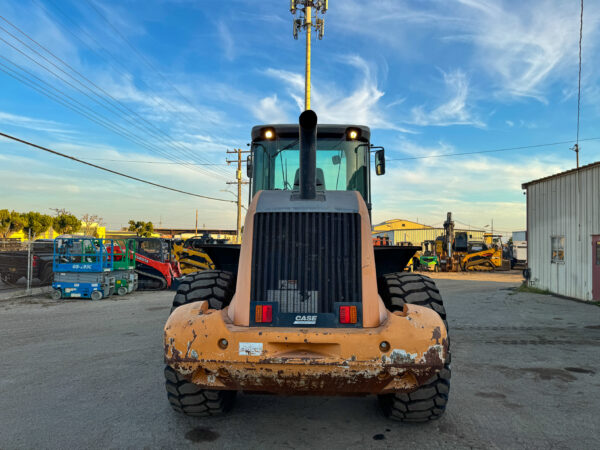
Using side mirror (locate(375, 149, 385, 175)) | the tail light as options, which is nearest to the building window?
side mirror (locate(375, 149, 385, 175))

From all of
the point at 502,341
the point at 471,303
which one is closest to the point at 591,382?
the point at 502,341

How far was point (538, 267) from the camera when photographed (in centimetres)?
1596

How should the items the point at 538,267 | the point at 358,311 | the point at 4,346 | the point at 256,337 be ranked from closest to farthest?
the point at 256,337, the point at 358,311, the point at 4,346, the point at 538,267

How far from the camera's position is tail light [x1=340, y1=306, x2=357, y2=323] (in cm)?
327

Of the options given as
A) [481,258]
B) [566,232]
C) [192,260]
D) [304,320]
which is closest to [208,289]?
[304,320]

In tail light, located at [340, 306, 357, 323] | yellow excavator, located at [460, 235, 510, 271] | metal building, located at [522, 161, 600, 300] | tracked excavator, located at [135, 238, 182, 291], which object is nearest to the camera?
tail light, located at [340, 306, 357, 323]

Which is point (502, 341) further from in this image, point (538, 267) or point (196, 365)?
point (538, 267)

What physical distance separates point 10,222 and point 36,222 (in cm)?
235

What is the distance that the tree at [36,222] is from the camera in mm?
45031

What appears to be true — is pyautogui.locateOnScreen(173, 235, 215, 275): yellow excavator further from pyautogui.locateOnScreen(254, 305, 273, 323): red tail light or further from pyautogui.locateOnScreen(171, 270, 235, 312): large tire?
pyautogui.locateOnScreen(254, 305, 273, 323): red tail light

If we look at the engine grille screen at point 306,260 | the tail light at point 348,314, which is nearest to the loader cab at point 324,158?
the engine grille screen at point 306,260

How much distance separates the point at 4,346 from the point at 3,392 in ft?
9.34

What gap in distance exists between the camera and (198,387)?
367 centimetres

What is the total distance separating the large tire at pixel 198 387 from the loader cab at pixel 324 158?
5.29 feet
